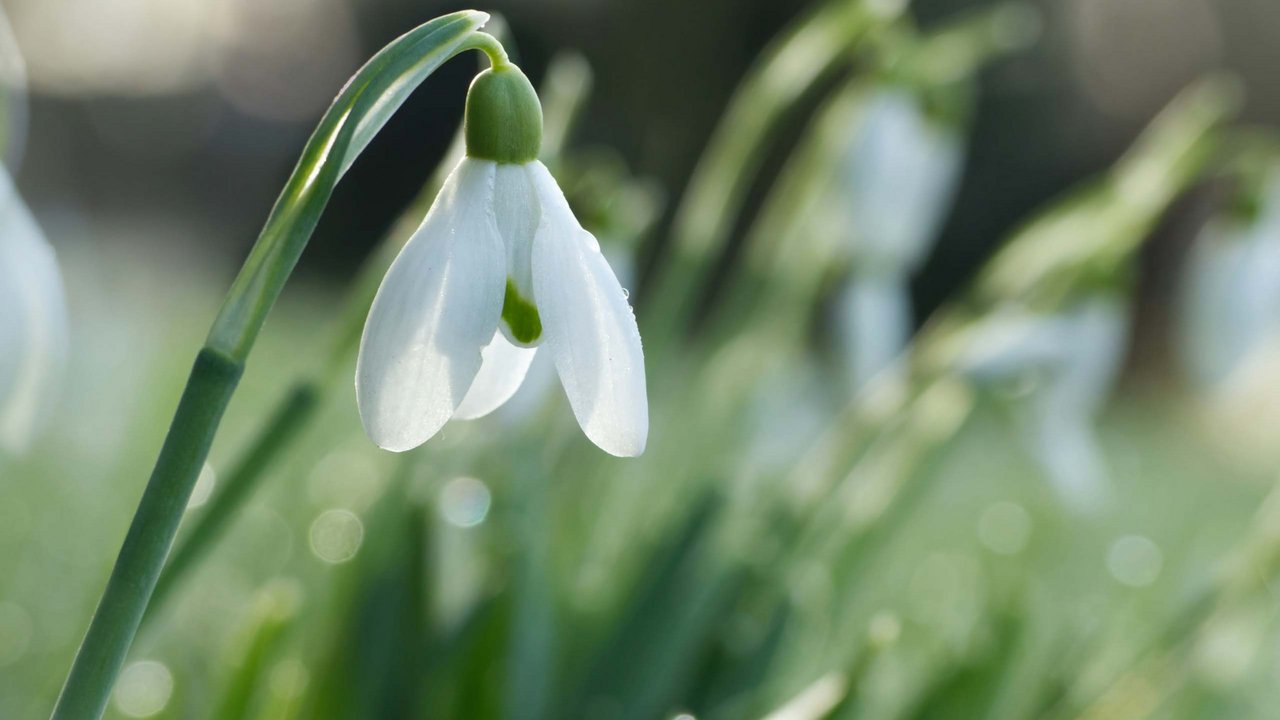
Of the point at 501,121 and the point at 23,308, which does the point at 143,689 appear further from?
the point at 501,121

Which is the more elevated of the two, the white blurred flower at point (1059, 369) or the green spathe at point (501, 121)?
the white blurred flower at point (1059, 369)

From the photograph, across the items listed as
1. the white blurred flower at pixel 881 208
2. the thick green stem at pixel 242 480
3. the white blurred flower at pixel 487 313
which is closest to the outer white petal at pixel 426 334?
the white blurred flower at pixel 487 313

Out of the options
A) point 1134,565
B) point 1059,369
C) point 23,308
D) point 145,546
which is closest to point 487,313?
point 145,546

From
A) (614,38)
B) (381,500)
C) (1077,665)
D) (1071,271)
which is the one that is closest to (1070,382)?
(1071,271)

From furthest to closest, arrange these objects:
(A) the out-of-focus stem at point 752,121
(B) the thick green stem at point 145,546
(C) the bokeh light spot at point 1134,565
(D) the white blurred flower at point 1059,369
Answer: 1. (C) the bokeh light spot at point 1134,565
2. (A) the out-of-focus stem at point 752,121
3. (D) the white blurred flower at point 1059,369
4. (B) the thick green stem at point 145,546

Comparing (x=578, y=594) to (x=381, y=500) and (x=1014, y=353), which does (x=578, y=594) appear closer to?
(x=381, y=500)

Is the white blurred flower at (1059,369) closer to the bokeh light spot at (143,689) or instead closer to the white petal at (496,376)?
the white petal at (496,376)

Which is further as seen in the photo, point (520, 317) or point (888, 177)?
point (888, 177)
